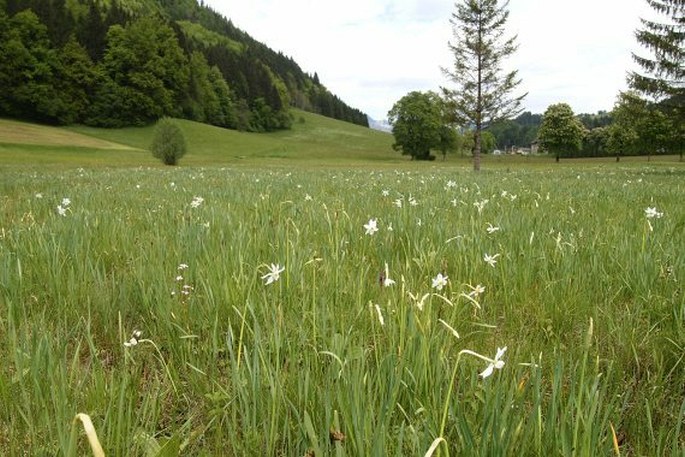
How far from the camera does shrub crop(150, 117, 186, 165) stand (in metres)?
51.6

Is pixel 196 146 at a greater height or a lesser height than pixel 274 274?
greater

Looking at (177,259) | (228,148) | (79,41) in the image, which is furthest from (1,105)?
(177,259)

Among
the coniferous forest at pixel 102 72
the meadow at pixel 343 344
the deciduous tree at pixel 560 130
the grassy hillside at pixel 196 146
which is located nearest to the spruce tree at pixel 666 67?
the meadow at pixel 343 344

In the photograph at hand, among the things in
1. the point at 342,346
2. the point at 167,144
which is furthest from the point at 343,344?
the point at 167,144

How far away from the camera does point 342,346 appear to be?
1544mm

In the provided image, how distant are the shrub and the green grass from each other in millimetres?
50515

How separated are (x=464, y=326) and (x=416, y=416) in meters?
0.94

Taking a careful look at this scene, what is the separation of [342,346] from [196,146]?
92.1 metres

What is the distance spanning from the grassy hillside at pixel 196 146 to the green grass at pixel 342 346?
151ft

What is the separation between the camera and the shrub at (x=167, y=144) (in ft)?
169

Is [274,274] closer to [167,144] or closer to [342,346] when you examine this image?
[342,346]

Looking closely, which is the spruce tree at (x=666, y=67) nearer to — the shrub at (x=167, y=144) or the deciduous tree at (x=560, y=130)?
the shrub at (x=167, y=144)

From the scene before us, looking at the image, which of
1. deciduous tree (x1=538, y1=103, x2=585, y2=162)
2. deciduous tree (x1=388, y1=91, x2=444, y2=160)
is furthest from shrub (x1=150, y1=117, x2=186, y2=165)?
deciduous tree (x1=538, y1=103, x2=585, y2=162)

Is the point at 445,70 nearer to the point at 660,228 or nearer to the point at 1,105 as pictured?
the point at 660,228
